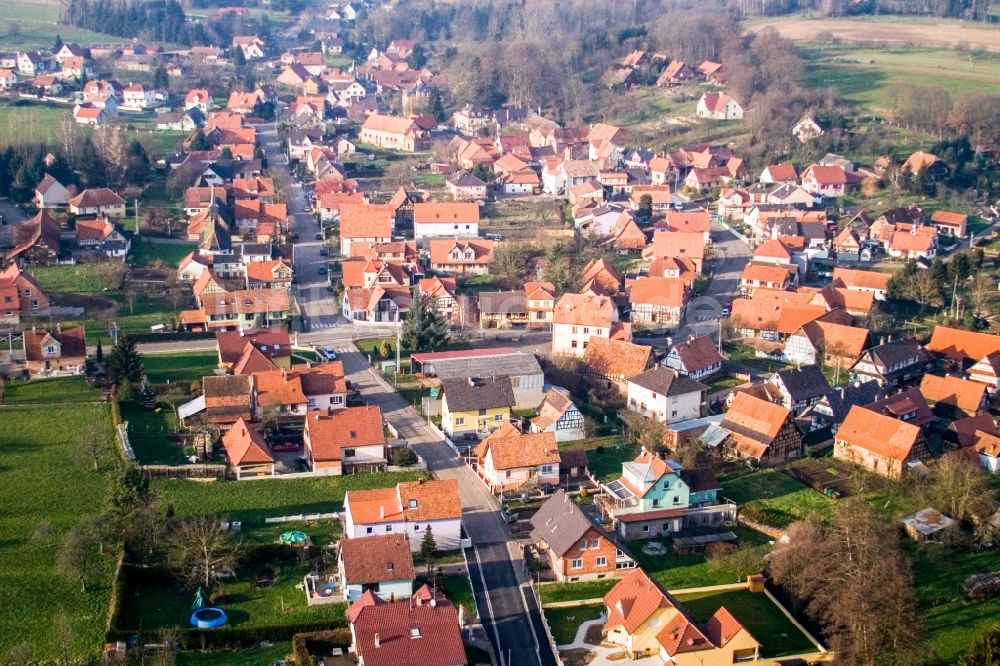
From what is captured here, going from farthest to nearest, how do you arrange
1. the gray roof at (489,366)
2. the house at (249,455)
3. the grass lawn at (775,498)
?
the gray roof at (489,366), the house at (249,455), the grass lawn at (775,498)

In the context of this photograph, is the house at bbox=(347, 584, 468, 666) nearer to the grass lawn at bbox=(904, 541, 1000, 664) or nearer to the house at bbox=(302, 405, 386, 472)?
the house at bbox=(302, 405, 386, 472)

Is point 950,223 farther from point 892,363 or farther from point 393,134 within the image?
point 393,134

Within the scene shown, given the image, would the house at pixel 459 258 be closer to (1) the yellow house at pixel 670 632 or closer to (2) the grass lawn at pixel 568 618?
(2) the grass lawn at pixel 568 618

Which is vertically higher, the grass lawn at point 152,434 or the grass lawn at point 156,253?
the grass lawn at point 156,253

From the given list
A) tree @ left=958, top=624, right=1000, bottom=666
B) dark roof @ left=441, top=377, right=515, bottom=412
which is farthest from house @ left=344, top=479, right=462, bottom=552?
tree @ left=958, top=624, right=1000, bottom=666

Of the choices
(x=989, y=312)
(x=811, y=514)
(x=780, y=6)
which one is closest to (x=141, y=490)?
(x=811, y=514)

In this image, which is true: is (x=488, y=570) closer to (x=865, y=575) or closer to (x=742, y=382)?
(x=865, y=575)

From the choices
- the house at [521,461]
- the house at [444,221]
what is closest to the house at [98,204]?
the house at [444,221]
